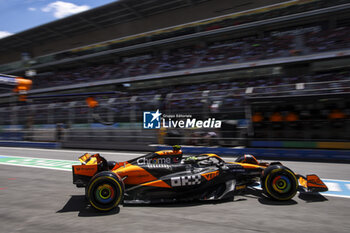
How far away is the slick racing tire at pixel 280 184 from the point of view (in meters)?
4.48

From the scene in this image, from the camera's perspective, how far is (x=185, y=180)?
4566 mm

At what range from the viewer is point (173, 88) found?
22.5 m

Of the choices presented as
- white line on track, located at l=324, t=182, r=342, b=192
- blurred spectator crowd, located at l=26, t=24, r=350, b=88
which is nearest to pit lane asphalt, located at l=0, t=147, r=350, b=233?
white line on track, located at l=324, t=182, r=342, b=192

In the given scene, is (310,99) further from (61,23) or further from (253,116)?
(61,23)

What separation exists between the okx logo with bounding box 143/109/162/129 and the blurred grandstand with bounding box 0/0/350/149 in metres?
0.31

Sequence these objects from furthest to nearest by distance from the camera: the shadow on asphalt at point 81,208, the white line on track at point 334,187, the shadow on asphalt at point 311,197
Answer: the white line on track at point 334,187 → the shadow on asphalt at point 311,197 → the shadow on asphalt at point 81,208

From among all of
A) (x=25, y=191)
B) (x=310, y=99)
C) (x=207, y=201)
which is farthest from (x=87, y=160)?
(x=310, y=99)

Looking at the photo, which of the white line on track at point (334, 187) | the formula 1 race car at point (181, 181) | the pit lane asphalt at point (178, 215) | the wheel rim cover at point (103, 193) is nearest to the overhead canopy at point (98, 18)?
the white line on track at point (334, 187)

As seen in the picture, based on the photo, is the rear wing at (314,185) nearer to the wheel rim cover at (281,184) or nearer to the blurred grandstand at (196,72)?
the wheel rim cover at (281,184)

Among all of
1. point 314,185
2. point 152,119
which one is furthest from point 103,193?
point 152,119

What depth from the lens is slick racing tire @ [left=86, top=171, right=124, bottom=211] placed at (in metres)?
4.30

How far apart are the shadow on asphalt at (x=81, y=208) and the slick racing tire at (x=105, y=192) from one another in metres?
0.11

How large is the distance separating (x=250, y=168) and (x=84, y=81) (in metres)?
24.9

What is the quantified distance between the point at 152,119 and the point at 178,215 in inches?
309
